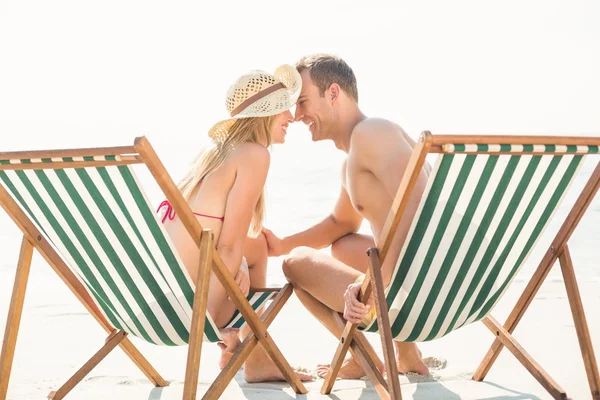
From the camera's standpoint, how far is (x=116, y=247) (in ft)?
Answer: 9.96

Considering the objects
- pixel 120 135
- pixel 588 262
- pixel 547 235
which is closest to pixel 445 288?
pixel 588 262

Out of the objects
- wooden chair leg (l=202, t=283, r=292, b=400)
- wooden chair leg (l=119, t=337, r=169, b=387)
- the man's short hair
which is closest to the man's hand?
wooden chair leg (l=202, t=283, r=292, b=400)

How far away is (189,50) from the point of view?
34.9m

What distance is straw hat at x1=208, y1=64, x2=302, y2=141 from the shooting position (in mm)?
3706

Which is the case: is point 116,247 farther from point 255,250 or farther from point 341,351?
point 255,250

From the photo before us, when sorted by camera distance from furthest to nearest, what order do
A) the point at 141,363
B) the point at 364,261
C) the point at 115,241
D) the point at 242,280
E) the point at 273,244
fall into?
the point at 273,244 → the point at 364,261 → the point at 141,363 → the point at 242,280 → the point at 115,241

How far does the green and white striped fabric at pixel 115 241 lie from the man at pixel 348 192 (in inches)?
21.7

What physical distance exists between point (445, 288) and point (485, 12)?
1346 inches

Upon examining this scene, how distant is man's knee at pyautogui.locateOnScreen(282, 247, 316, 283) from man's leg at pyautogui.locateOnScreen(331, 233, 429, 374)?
0.58m

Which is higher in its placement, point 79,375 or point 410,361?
point 410,361

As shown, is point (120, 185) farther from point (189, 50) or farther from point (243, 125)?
point (189, 50)

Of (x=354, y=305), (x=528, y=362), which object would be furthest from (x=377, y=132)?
(x=528, y=362)

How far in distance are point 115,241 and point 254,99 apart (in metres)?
1.06

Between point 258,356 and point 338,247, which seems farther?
point 338,247
